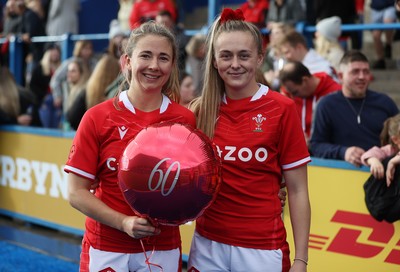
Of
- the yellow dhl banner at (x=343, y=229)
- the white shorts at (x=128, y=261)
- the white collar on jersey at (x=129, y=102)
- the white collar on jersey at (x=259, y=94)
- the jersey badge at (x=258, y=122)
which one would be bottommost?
the yellow dhl banner at (x=343, y=229)

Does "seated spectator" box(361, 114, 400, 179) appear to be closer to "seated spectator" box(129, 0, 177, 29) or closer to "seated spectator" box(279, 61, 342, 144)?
"seated spectator" box(279, 61, 342, 144)

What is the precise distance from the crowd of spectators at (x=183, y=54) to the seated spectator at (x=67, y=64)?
13mm

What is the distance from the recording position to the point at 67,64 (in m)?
9.26

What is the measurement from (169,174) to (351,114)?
284 centimetres

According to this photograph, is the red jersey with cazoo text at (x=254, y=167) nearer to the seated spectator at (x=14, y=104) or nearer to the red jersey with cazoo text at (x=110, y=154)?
the red jersey with cazoo text at (x=110, y=154)

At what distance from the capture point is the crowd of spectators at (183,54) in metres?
6.20

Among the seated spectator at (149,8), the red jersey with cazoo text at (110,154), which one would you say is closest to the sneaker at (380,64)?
the seated spectator at (149,8)

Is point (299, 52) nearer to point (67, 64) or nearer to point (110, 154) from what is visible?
point (67, 64)

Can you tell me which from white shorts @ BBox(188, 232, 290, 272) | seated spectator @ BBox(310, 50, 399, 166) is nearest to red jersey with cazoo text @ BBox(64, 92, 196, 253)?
white shorts @ BBox(188, 232, 290, 272)

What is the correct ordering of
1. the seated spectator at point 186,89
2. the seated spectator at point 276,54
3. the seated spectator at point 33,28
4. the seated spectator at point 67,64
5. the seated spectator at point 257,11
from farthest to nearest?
the seated spectator at point 33,28 → the seated spectator at point 67,64 → the seated spectator at point 257,11 → the seated spectator at point 276,54 → the seated spectator at point 186,89

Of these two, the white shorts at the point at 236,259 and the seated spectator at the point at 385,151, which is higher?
the seated spectator at the point at 385,151

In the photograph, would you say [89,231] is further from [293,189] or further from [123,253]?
[293,189]

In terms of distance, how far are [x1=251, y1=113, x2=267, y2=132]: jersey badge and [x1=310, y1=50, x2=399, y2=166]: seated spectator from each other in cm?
215

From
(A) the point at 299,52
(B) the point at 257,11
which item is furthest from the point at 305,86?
(B) the point at 257,11
